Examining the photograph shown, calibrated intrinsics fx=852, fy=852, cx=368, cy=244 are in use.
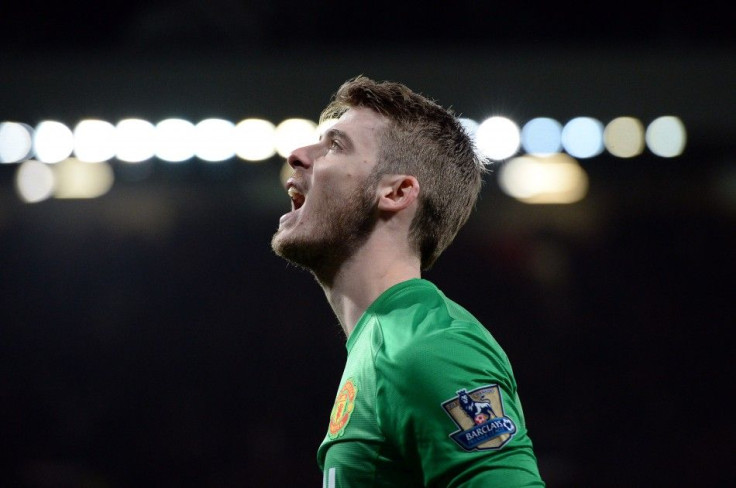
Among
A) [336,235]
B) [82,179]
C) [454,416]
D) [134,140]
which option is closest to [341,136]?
[336,235]

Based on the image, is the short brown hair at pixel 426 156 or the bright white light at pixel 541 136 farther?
the bright white light at pixel 541 136

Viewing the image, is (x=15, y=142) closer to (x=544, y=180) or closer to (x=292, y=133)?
(x=292, y=133)

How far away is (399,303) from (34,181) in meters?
4.75

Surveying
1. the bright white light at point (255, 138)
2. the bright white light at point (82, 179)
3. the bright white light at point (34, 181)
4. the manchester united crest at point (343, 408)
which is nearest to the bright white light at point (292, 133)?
the bright white light at point (255, 138)

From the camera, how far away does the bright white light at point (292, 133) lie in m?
4.96

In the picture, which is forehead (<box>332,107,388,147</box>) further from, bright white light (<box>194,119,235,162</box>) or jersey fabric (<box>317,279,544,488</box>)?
bright white light (<box>194,119,235,162</box>)

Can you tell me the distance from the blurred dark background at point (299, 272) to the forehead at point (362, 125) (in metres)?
3.56

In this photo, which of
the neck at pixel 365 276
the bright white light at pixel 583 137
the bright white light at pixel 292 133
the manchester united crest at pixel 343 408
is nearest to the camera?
the manchester united crest at pixel 343 408

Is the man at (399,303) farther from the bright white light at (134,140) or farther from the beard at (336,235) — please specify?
the bright white light at (134,140)

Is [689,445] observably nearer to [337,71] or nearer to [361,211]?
[337,71]

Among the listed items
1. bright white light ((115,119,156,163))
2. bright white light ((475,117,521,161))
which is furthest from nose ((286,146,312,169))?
bright white light ((115,119,156,163))

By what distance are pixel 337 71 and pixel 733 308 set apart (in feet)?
9.26

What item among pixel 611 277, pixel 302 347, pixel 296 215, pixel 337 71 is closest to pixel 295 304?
pixel 302 347

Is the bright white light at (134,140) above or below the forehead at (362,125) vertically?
above
